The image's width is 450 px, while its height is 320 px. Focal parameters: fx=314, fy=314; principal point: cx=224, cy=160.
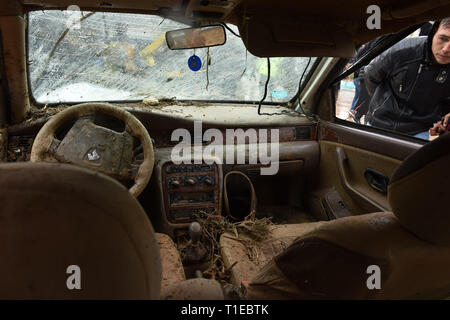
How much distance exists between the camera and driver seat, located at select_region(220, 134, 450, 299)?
0.82 meters

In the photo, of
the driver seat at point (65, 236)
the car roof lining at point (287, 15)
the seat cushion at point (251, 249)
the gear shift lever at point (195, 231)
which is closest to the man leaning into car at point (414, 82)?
the car roof lining at point (287, 15)

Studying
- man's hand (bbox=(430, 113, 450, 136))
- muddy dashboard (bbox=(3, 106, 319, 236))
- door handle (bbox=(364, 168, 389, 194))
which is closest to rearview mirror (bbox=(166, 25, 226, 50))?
muddy dashboard (bbox=(3, 106, 319, 236))

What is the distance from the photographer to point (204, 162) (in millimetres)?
2252

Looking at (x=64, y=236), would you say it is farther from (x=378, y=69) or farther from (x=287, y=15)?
(x=378, y=69)

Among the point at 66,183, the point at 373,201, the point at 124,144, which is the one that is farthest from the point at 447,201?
the point at 124,144

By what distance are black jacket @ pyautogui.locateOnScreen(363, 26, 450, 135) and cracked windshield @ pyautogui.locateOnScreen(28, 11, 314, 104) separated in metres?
0.72

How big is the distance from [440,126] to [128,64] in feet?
7.84

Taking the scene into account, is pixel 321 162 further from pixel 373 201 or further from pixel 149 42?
pixel 149 42

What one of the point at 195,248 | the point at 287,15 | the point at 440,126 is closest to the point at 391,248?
the point at 287,15

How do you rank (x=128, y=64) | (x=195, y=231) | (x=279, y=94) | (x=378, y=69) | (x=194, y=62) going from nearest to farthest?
1. (x=195, y=231)
2. (x=194, y=62)
3. (x=128, y=64)
4. (x=378, y=69)
5. (x=279, y=94)

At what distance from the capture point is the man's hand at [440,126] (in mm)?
2342

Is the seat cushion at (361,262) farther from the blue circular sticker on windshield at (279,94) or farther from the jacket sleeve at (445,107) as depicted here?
the blue circular sticker on windshield at (279,94)

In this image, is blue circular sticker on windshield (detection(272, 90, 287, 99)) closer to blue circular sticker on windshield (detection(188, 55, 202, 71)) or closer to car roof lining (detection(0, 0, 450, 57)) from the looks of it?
blue circular sticker on windshield (detection(188, 55, 202, 71))

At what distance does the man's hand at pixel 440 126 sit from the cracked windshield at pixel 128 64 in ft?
3.85
